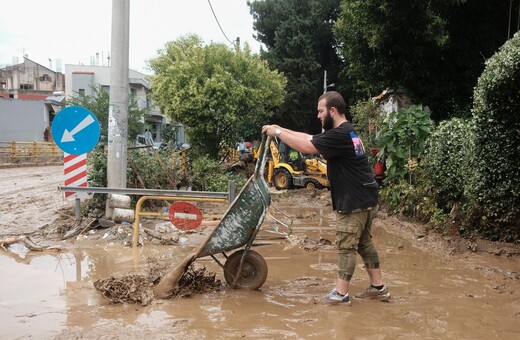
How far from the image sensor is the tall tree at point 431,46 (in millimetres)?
11469

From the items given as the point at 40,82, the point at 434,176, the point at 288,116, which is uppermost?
the point at 40,82

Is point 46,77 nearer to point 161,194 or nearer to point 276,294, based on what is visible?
point 161,194

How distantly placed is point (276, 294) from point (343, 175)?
1406 mm

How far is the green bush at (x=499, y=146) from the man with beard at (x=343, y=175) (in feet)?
9.22

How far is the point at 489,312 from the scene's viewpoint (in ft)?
13.2

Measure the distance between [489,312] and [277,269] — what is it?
241 cm

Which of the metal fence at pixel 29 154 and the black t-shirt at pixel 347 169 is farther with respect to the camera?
the metal fence at pixel 29 154

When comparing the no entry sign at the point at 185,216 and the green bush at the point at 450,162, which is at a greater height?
the green bush at the point at 450,162

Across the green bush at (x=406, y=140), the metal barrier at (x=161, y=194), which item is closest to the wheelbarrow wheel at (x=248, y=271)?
the metal barrier at (x=161, y=194)

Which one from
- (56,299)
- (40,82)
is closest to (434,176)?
(56,299)

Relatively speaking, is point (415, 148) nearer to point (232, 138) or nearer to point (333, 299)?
point (333, 299)

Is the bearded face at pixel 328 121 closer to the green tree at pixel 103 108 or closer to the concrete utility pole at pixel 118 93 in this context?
the concrete utility pole at pixel 118 93

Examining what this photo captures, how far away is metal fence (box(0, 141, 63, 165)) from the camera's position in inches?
930

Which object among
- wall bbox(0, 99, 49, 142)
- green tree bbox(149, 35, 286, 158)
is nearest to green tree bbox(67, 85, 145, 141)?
green tree bbox(149, 35, 286, 158)
